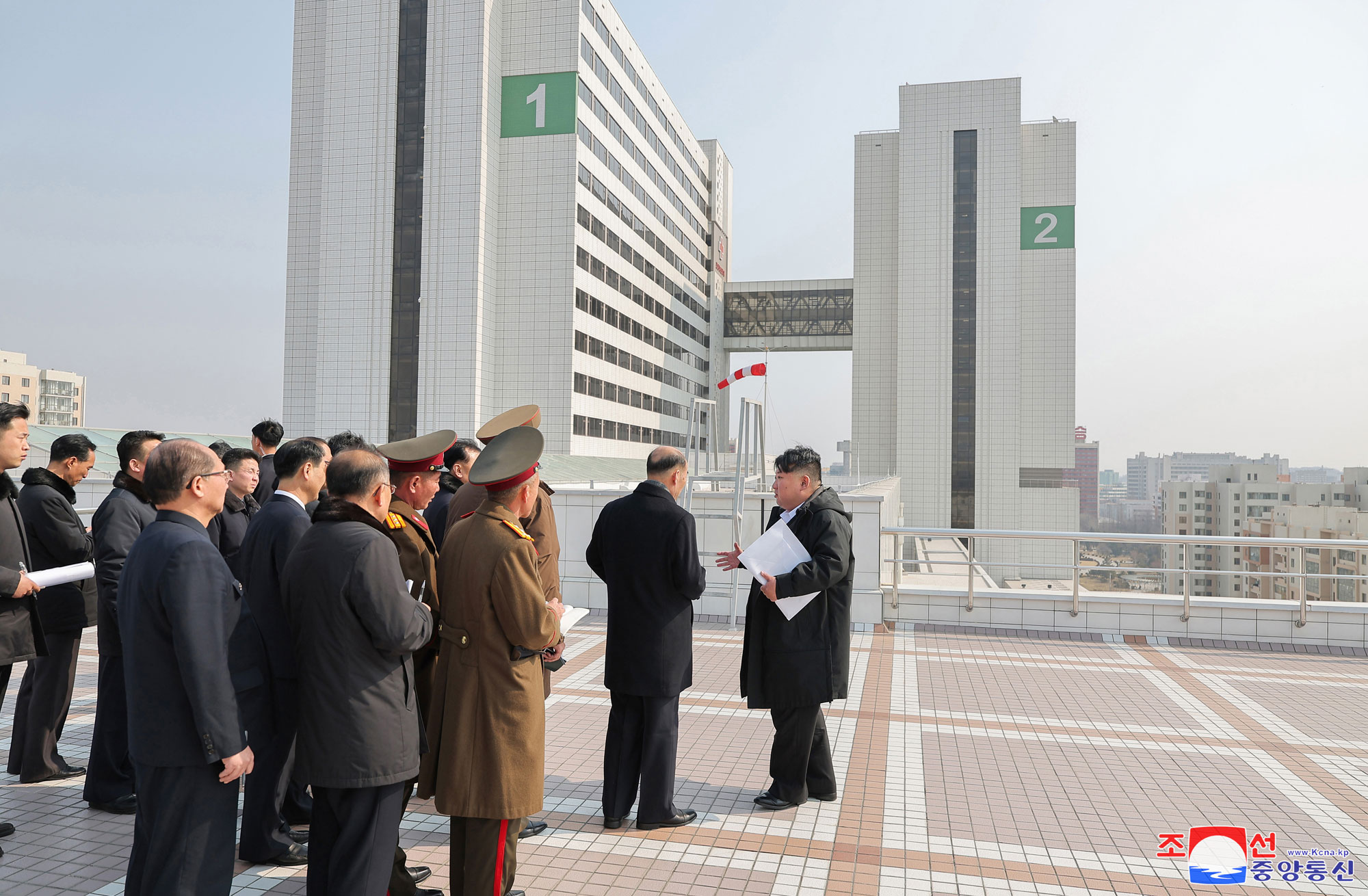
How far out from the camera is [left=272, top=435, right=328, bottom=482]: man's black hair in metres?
3.76

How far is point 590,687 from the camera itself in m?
7.11

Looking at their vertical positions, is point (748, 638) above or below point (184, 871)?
above

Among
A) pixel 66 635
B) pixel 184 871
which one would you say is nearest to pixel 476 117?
pixel 66 635

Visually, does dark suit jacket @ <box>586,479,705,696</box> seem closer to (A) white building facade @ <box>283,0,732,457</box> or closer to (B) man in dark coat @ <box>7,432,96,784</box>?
(B) man in dark coat @ <box>7,432,96,784</box>

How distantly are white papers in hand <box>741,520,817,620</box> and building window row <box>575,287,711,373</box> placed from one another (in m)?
37.3

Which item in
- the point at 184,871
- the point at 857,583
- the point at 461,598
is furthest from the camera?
the point at 857,583

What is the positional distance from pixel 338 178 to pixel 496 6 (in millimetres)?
11253

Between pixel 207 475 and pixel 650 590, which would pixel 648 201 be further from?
pixel 207 475

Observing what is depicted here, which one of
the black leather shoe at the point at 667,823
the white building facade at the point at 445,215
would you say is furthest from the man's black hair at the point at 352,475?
the white building facade at the point at 445,215

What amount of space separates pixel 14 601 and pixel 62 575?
0.28 m

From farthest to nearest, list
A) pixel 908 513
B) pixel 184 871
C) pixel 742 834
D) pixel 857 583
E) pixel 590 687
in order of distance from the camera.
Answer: pixel 908 513, pixel 857 583, pixel 590 687, pixel 742 834, pixel 184 871

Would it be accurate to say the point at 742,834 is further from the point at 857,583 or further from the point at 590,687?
the point at 857,583

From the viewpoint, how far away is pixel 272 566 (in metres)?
3.50

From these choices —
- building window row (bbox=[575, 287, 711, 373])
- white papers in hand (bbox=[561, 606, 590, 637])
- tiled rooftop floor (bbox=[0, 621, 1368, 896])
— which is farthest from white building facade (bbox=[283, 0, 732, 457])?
white papers in hand (bbox=[561, 606, 590, 637])
